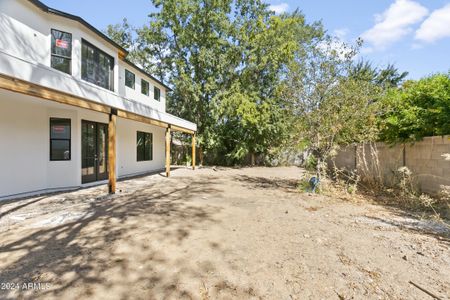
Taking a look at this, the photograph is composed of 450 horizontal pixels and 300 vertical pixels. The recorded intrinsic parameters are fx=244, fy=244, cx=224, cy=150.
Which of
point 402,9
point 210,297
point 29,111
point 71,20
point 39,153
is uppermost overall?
point 402,9

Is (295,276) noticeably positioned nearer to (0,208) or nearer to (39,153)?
(0,208)

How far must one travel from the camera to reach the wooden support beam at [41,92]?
4235mm

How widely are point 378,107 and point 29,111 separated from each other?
422 inches

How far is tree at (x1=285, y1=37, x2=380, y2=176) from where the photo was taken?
7.91 meters

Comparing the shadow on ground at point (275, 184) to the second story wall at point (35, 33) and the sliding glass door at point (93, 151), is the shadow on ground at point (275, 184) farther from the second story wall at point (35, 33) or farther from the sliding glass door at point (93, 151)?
the second story wall at point (35, 33)

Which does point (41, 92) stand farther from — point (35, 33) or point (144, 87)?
point (144, 87)

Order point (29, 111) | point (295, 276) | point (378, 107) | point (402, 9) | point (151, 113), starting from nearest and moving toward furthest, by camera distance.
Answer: point (295, 276) → point (29, 111) → point (378, 107) → point (151, 113) → point (402, 9)

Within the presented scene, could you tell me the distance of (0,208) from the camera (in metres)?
5.61

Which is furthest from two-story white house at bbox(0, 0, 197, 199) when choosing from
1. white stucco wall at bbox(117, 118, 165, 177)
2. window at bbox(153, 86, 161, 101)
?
window at bbox(153, 86, 161, 101)

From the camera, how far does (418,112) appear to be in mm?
7422

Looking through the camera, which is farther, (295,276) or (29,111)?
(29,111)

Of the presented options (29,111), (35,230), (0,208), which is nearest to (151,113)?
(29,111)

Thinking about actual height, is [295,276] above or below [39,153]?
below

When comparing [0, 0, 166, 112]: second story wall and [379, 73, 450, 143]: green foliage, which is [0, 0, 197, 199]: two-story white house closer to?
[0, 0, 166, 112]: second story wall
